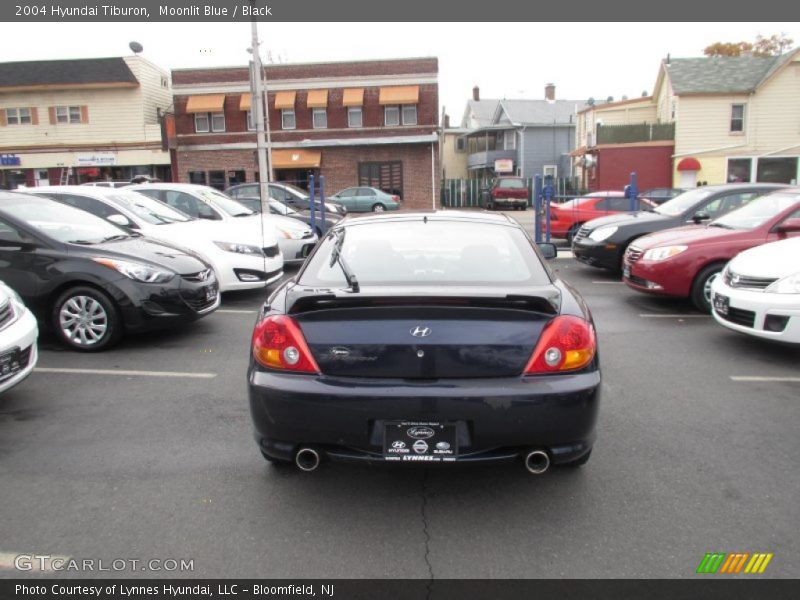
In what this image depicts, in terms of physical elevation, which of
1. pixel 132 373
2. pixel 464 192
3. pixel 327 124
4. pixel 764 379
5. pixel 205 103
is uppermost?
pixel 205 103

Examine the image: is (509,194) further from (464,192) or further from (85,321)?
(85,321)

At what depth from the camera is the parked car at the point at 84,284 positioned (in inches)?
254

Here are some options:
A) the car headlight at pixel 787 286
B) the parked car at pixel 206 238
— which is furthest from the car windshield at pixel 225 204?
the car headlight at pixel 787 286

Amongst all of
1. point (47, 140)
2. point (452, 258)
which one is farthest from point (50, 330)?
point (47, 140)

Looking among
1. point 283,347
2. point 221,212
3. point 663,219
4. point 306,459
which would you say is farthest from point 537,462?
point 221,212

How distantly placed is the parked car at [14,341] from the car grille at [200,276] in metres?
1.92

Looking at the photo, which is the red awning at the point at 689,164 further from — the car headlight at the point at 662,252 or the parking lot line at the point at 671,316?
the parking lot line at the point at 671,316

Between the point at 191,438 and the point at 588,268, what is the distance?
9682 millimetres

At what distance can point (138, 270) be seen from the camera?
21.5 feet

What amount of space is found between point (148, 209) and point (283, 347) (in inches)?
292

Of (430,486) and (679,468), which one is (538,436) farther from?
(679,468)

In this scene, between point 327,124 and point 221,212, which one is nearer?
point 221,212

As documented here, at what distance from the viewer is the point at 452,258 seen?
159 inches

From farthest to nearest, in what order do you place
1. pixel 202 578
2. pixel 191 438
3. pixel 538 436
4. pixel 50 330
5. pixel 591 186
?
pixel 591 186 → pixel 50 330 → pixel 191 438 → pixel 538 436 → pixel 202 578
